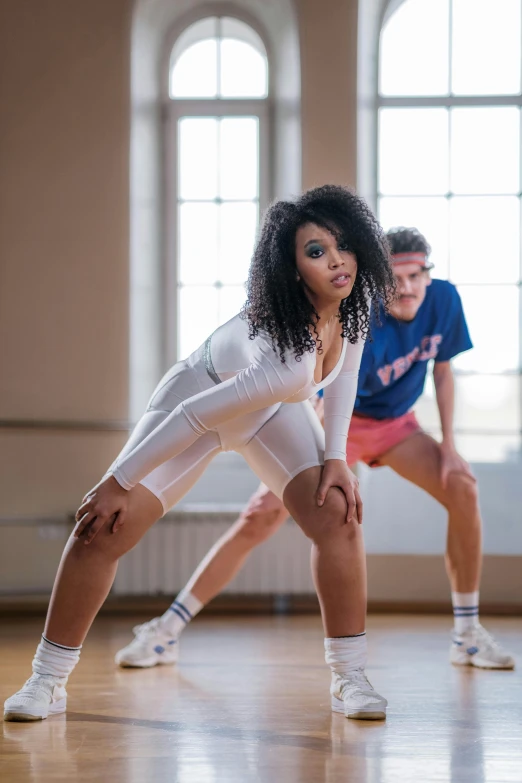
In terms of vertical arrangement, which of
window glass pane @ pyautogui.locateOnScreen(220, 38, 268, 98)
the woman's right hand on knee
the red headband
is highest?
window glass pane @ pyautogui.locateOnScreen(220, 38, 268, 98)

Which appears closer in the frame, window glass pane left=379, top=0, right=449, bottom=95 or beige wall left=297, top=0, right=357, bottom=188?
beige wall left=297, top=0, right=357, bottom=188

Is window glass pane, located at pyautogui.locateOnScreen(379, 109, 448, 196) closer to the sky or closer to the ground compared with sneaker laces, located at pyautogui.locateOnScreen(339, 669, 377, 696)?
closer to the sky

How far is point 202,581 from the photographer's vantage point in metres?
2.81

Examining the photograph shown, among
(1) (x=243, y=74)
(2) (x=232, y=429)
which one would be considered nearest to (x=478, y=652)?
(2) (x=232, y=429)

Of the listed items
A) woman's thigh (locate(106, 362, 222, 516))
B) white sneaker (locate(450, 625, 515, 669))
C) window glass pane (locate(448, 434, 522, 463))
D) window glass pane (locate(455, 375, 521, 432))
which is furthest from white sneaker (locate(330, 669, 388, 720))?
window glass pane (locate(455, 375, 521, 432))

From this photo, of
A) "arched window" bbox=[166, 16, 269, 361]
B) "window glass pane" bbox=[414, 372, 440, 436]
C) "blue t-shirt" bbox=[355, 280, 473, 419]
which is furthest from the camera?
"arched window" bbox=[166, 16, 269, 361]

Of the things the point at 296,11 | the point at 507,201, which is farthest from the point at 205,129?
the point at 507,201

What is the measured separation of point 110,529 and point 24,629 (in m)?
1.75

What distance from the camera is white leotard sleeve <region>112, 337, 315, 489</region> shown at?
1894 millimetres

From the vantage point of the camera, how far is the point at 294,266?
197 cm

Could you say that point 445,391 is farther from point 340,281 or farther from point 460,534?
point 340,281

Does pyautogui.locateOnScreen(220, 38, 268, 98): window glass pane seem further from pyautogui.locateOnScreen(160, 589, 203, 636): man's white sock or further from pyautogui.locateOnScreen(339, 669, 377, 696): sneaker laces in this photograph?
pyautogui.locateOnScreen(339, 669, 377, 696): sneaker laces

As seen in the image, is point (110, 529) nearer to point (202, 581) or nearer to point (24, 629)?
point (202, 581)

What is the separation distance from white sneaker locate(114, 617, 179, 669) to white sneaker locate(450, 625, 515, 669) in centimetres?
81
